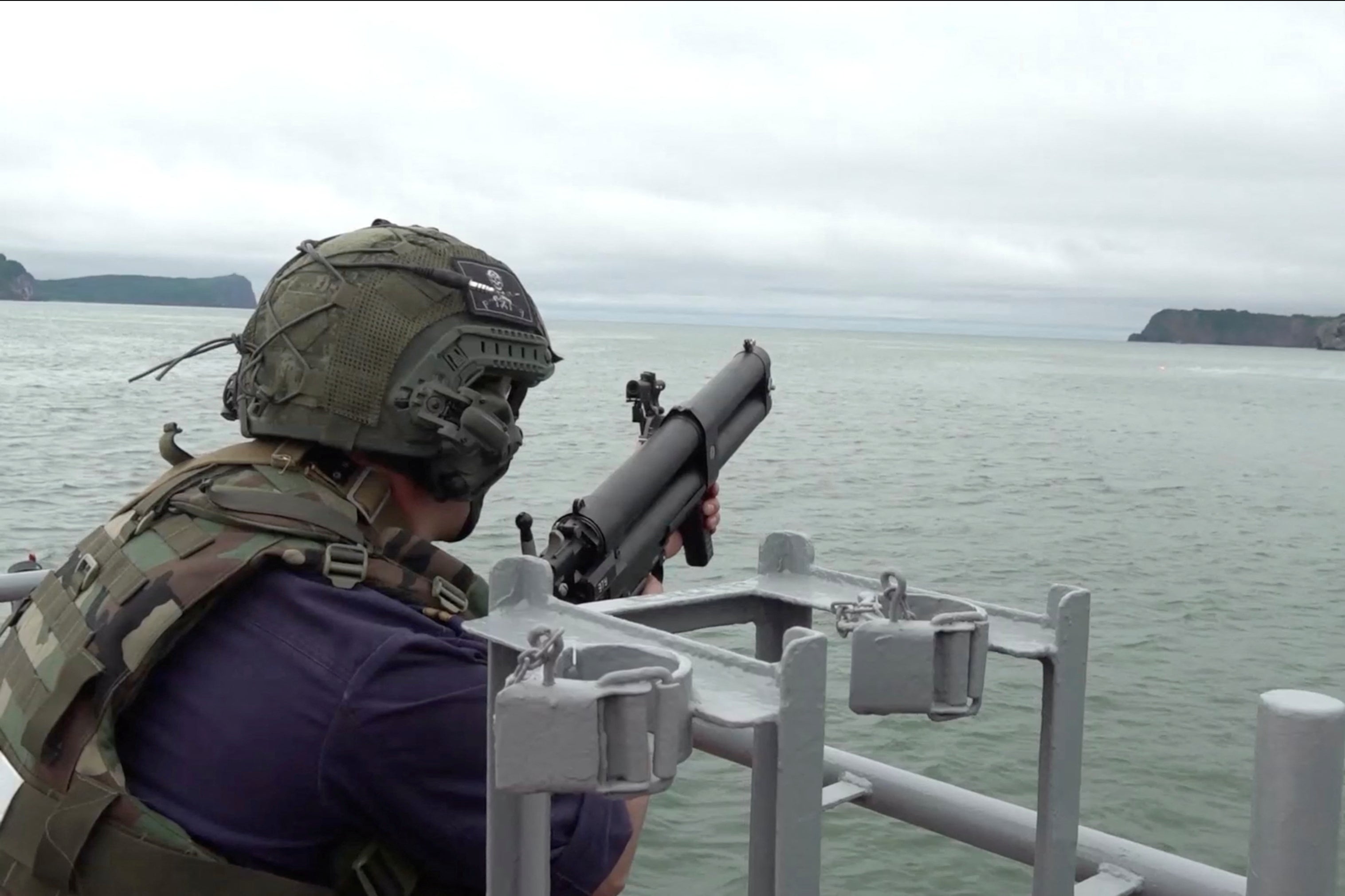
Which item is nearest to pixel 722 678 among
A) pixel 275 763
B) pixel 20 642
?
pixel 275 763

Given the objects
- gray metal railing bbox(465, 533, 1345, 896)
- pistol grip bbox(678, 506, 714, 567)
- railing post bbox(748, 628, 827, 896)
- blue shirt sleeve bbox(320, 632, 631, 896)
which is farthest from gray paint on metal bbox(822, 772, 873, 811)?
pistol grip bbox(678, 506, 714, 567)

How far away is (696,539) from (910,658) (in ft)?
10.1

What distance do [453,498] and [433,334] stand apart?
354 millimetres

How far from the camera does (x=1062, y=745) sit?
2090 mm

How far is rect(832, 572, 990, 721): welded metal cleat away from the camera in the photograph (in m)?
1.65

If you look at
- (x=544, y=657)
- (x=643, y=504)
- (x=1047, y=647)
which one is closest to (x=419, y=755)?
(x=544, y=657)

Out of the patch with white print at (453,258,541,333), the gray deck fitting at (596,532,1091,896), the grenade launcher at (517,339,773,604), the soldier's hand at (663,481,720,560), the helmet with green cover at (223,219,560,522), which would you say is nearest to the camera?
the gray deck fitting at (596,532,1091,896)

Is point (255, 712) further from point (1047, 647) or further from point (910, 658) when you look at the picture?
point (1047, 647)

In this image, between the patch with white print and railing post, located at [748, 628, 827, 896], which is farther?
the patch with white print

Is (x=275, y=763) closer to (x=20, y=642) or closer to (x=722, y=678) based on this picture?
(x=20, y=642)

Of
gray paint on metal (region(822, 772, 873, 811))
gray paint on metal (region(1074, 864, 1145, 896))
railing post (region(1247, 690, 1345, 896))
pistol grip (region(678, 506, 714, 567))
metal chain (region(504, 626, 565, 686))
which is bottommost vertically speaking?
gray paint on metal (region(1074, 864, 1145, 896))

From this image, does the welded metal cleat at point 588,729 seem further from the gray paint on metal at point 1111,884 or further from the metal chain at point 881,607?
the gray paint on metal at point 1111,884

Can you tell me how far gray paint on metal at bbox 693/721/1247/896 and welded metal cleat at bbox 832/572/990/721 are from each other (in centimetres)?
58

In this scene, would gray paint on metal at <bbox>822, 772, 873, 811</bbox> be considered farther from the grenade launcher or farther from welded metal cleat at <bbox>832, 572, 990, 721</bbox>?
the grenade launcher
